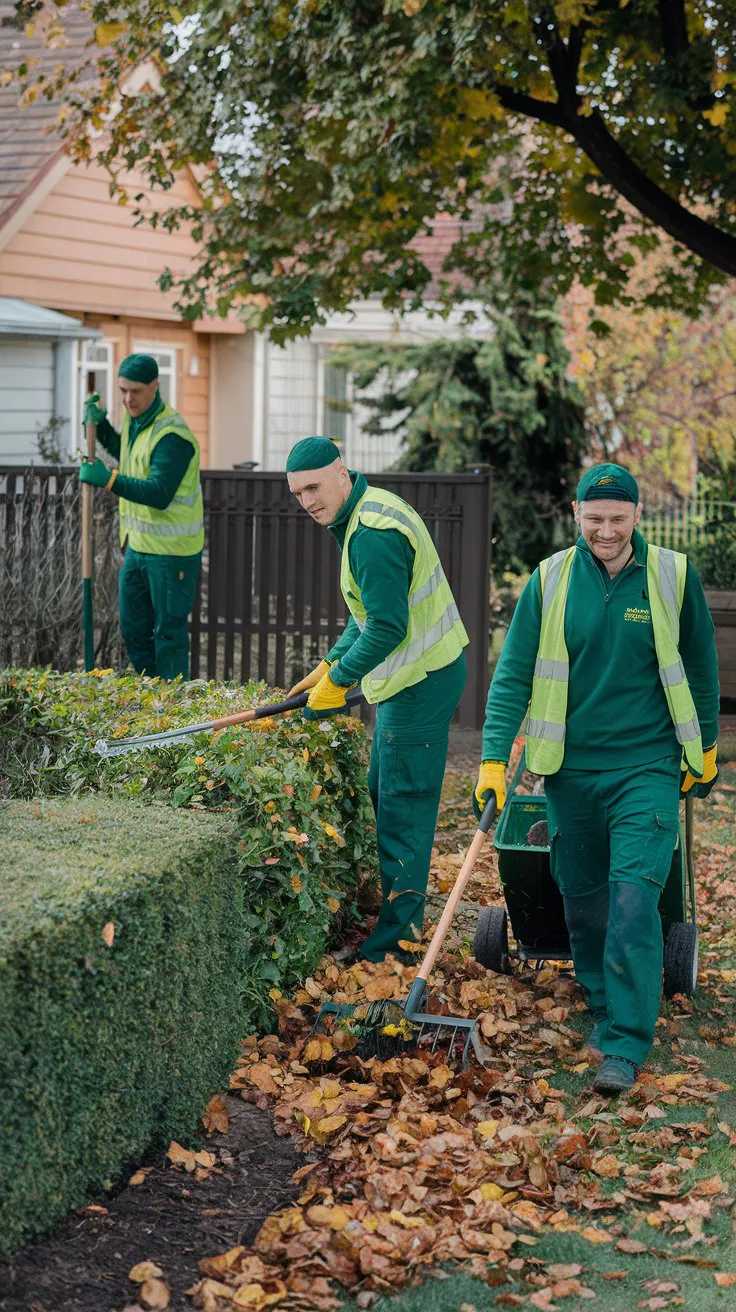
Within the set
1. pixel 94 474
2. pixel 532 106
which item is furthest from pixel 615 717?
pixel 532 106

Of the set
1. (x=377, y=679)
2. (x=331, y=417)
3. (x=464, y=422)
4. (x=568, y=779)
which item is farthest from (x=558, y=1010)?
(x=331, y=417)

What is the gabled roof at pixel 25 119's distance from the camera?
1344cm

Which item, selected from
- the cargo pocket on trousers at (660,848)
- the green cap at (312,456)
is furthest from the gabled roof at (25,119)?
the cargo pocket on trousers at (660,848)

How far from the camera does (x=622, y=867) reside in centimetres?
496

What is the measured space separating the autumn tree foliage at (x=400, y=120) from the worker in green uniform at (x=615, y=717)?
182 inches

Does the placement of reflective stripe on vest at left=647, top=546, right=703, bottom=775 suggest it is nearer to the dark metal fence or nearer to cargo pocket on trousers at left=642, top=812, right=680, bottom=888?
cargo pocket on trousers at left=642, top=812, right=680, bottom=888

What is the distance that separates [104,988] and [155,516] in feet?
16.7

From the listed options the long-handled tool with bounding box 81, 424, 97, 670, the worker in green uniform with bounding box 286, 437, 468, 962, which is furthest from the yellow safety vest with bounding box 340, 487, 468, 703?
the long-handled tool with bounding box 81, 424, 97, 670

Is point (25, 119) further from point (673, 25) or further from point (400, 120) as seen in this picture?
point (673, 25)

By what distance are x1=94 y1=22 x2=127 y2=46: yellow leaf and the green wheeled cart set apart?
22.2 feet

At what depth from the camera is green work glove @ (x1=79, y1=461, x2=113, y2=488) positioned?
28.1ft

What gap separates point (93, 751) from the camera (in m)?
5.50

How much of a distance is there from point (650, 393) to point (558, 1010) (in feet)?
59.7

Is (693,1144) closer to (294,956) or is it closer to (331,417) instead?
(294,956)
